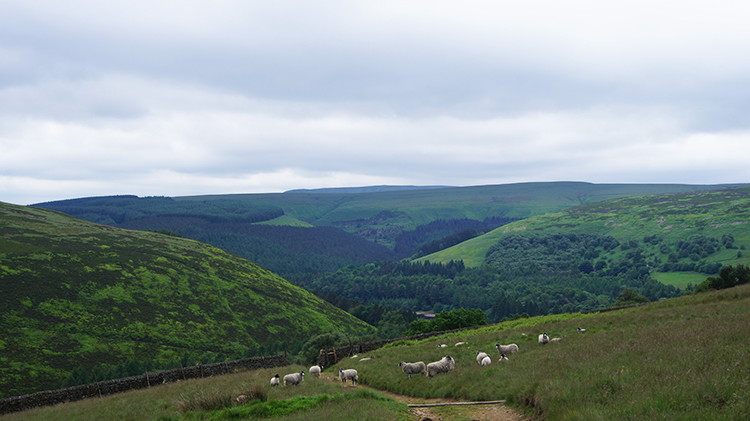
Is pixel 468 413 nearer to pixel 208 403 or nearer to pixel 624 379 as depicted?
pixel 624 379

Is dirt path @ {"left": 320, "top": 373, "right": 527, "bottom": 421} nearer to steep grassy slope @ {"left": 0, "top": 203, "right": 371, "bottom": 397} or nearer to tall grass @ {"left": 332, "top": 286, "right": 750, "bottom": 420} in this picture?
tall grass @ {"left": 332, "top": 286, "right": 750, "bottom": 420}

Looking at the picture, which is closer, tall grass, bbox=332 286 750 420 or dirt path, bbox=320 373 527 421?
tall grass, bbox=332 286 750 420

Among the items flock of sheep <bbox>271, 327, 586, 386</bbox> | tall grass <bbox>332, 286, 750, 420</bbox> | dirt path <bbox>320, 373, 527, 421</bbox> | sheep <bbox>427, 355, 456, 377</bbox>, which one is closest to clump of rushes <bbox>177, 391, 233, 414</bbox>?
dirt path <bbox>320, 373, 527, 421</bbox>

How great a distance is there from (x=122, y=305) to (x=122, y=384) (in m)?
107

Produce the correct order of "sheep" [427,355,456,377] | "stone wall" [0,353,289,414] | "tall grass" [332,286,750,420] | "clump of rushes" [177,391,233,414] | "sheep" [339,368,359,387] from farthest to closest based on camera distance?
"stone wall" [0,353,289,414]
"sheep" [339,368,359,387]
"sheep" [427,355,456,377]
"clump of rushes" [177,391,233,414]
"tall grass" [332,286,750,420]

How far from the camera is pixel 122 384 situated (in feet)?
121

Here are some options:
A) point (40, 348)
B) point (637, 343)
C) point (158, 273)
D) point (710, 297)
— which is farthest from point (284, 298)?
point (637, 343)

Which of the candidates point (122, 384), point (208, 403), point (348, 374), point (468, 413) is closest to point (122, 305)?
point (122, 384)

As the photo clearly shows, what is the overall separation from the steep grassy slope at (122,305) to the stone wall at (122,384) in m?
69.3

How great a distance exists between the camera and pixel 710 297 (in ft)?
135

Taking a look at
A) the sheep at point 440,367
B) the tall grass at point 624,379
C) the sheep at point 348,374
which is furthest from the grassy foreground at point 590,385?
the sheep at point 348,374

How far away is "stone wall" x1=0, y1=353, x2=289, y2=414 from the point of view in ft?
109

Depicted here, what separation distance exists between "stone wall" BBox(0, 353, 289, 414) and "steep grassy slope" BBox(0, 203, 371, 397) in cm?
6932

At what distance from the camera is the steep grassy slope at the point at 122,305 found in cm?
10325
